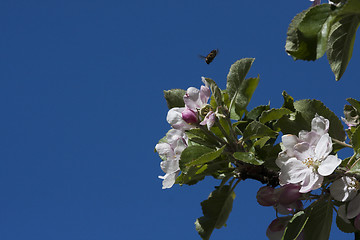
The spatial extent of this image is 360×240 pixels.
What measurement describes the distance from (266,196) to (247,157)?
19 centimetres

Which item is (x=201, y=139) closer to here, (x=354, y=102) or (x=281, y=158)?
(x=281, y=158)

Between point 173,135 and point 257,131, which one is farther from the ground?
point 173,135

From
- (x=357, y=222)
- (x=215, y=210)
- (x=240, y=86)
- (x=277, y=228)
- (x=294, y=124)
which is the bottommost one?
(x=357, y=222)

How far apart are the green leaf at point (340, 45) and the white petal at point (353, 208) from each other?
0.42 m

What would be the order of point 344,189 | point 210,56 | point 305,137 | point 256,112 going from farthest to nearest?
point 210,56 → point 256,112 → point 305,137 → point 344,189

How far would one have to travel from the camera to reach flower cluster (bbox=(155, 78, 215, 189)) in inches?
63.2

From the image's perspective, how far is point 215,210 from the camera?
66.7 inches

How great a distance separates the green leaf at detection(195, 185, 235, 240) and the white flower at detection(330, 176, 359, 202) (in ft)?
1.18

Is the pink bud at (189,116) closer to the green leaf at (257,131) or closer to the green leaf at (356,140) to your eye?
the green leaf at (257,131)

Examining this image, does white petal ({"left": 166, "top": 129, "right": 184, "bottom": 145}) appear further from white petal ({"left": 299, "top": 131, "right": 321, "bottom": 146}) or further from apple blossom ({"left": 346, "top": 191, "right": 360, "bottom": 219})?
apple blossom ({"left": 346, "top": 191, "right": 360, "bottom": 219})

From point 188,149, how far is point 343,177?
48cm

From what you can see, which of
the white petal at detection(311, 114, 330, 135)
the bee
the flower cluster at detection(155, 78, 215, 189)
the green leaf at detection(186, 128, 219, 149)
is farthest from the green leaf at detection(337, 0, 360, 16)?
the bee

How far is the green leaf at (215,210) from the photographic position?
1.68m

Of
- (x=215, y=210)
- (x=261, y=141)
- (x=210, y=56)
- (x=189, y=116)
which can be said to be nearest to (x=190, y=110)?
(x=189, y=116)
